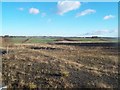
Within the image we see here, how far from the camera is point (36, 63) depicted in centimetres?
1467

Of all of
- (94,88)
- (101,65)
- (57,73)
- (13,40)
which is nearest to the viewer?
(94,88)

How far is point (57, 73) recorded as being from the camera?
12.1 metres

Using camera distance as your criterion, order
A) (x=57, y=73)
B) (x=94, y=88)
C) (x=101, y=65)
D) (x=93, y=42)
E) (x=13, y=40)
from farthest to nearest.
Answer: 1. (x=93, y=42)
2. (x=13, y=40)
3. (x=101, y=65)
4. (x=57, y=73)
5. (x=94, y=88)

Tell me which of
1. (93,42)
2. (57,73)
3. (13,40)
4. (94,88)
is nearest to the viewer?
(94,88)

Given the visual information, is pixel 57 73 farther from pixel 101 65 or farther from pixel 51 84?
pixel 101 65

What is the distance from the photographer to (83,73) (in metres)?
12.3

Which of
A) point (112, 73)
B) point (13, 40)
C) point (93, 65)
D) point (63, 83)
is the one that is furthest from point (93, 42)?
point (63, 83)

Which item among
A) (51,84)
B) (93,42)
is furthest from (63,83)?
(93,42)

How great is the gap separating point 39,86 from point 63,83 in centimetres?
94

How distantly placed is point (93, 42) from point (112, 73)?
19.6m

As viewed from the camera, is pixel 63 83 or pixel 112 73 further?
pixel 112 73

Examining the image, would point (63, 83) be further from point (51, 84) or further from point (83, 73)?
point (83, 73)

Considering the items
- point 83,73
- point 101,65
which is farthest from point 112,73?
point 101,65

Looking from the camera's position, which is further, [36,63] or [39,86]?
[36,63]
